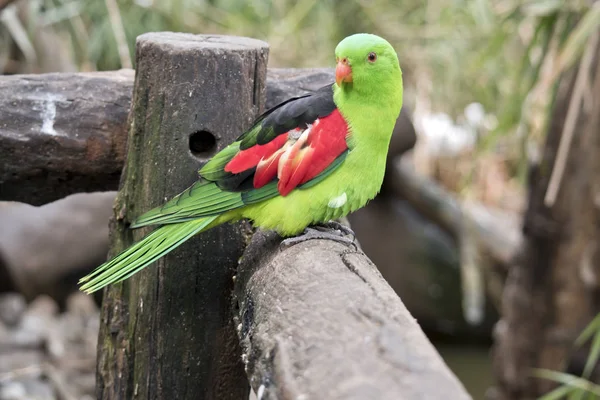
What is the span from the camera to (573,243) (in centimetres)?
287

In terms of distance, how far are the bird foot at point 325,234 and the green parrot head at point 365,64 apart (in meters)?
0.28

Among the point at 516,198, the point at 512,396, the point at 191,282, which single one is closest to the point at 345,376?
the point at 191,282

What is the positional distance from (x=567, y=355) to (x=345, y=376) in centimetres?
229

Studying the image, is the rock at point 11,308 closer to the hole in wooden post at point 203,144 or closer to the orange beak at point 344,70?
the hole in wooden post at point 203,144

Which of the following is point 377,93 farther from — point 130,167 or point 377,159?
point 130,167

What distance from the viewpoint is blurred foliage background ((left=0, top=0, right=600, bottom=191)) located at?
3.21 m

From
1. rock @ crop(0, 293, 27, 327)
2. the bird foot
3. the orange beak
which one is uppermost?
rock @ crop(0, 293, 27, 327)

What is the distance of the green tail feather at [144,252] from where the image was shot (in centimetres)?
133

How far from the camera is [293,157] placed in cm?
147

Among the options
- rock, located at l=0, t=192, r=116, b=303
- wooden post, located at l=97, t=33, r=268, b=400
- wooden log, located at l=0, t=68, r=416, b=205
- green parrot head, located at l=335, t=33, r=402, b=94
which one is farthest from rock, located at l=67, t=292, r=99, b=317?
green parrot head, located at l=335, t=33, r=402, b=94

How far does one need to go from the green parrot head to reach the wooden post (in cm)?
16

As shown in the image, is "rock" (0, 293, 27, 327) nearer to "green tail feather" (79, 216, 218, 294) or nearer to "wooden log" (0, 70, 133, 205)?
"wooden log" (0, 70, 133, 205)

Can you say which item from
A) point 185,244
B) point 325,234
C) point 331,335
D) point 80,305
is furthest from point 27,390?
point 331,335

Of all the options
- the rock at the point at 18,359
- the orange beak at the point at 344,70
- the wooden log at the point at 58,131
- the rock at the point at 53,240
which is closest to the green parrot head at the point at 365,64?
the orange beak at the point at 344,70
